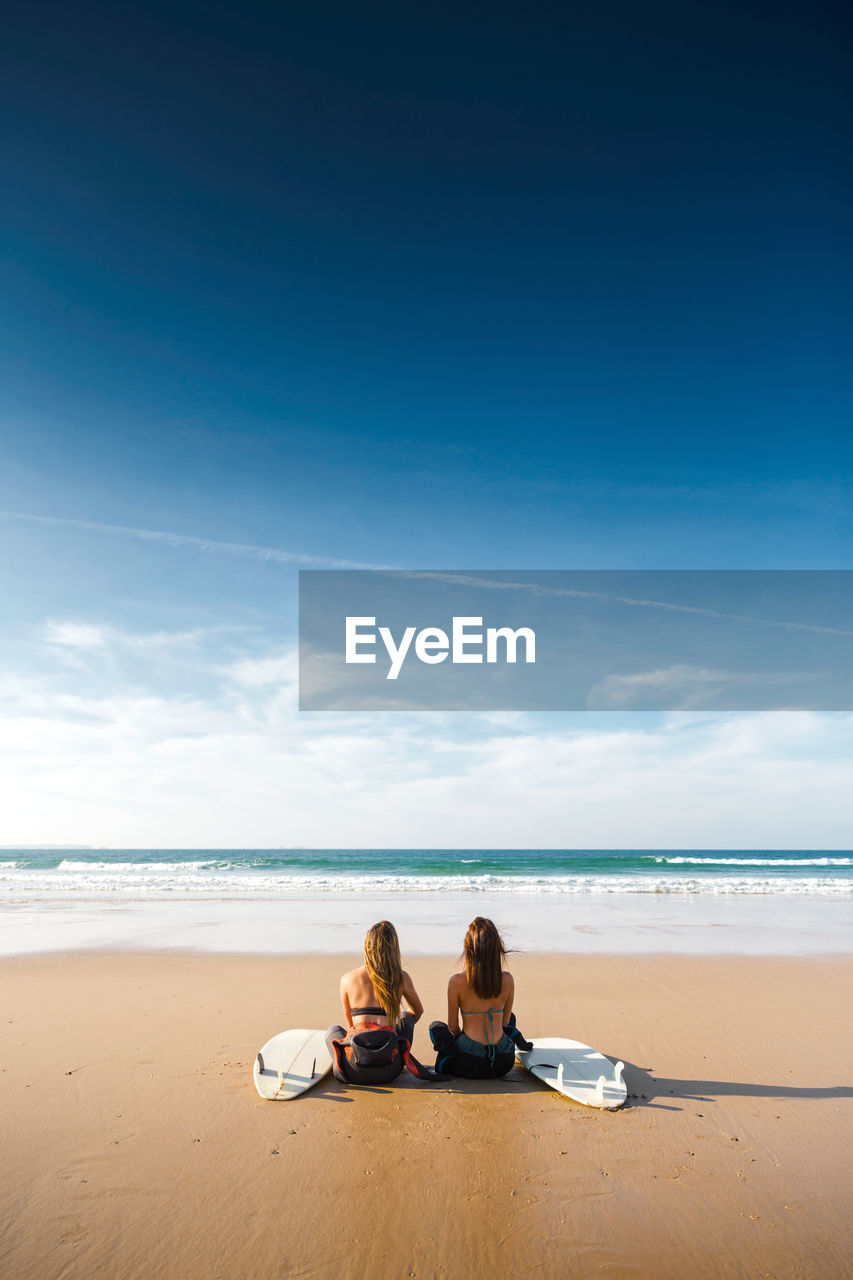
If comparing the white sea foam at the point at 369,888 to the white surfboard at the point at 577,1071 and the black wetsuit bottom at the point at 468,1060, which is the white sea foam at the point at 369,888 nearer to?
the white surfboard at the point at 577,1071

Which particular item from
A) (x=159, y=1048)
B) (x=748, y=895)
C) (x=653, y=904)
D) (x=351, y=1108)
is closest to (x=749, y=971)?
(x=351, y=1108)

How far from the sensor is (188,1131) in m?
4.39

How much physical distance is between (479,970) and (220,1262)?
7.76 feet

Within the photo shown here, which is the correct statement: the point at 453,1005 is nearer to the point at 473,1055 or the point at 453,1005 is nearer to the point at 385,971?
the point at 473,1055

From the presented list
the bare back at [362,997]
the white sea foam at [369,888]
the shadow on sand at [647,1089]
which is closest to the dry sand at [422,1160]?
the shadow on sand at [647,1089]

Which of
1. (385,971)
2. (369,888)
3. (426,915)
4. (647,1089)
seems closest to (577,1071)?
(647,1089)

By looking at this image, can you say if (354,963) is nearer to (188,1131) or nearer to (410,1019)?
(410,1019)

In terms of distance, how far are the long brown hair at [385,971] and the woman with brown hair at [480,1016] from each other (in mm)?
406

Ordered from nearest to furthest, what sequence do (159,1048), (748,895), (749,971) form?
1. (159,1048)
2. (749,971)
3. (748,895)

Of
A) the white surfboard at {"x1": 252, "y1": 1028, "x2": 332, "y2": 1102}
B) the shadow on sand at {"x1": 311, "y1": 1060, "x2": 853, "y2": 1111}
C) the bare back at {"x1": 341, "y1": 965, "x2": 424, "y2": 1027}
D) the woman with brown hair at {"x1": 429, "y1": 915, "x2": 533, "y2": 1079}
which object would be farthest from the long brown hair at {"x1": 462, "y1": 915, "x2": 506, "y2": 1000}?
the white surfboard at {"x1": 252, "y1": 1028, "x2": 332, "y2": 1102}

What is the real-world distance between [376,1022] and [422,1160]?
1.13m

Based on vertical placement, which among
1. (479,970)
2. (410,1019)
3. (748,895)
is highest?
(479,970)

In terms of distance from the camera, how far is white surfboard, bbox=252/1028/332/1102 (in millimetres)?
4896

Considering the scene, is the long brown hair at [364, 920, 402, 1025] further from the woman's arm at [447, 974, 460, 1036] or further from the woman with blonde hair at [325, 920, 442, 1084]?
the woman's arm at [447, 974, 460, 1036]
